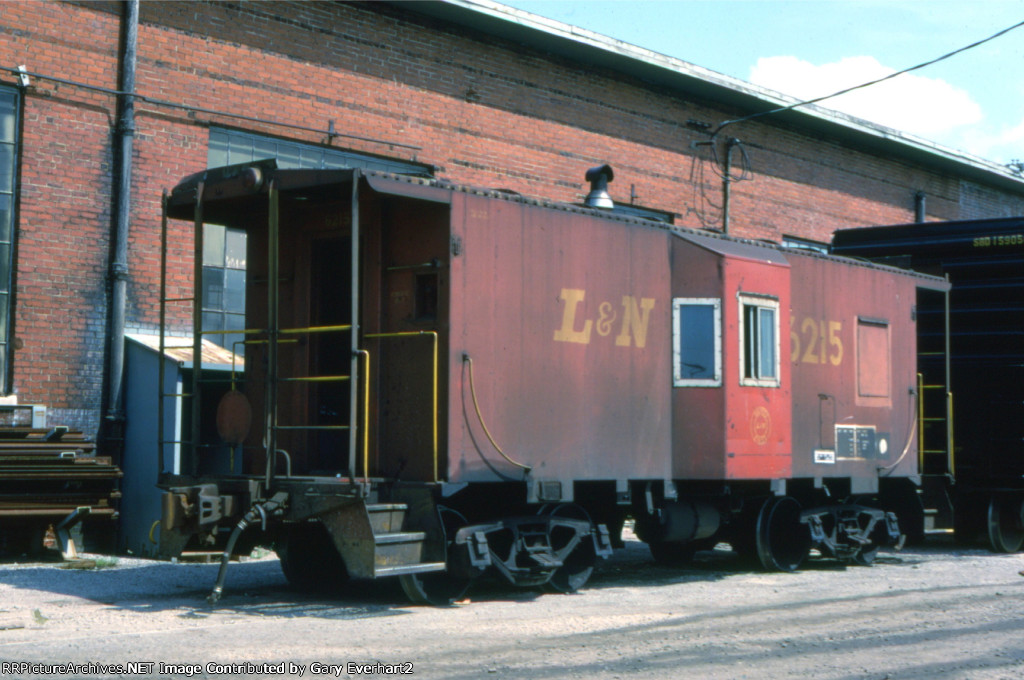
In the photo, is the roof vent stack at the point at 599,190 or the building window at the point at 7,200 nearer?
the roof vent stack at the point at 599,190

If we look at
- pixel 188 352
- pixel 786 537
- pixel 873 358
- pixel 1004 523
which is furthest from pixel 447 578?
pixel 1004 523

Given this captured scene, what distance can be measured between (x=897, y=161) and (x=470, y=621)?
72.8 feet

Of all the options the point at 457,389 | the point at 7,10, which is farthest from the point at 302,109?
the point at 457,389

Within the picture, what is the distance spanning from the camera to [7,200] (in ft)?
44.9

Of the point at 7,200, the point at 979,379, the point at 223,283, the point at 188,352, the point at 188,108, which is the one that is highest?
the point at 188,108

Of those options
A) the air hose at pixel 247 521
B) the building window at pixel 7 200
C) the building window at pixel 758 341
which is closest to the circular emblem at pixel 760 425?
the building window at pixel 758 341

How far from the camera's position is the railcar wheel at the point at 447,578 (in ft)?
31.4

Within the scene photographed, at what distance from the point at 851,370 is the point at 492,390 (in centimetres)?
548

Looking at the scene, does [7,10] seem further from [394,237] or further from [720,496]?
[720,496]

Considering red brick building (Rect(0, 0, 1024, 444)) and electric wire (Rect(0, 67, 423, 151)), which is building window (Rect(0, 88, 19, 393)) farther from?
electric wire (Rect(0, 67, 423, 151))

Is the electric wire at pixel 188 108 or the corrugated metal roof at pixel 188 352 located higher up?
the electric wire at pixel 188 108

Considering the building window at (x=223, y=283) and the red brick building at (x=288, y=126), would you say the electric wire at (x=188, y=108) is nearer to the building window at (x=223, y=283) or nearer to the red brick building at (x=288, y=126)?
the red brick building at (x=288, y=126)

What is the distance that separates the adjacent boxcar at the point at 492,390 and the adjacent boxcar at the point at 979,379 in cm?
278

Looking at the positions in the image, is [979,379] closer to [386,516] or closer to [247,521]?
[386,516]
